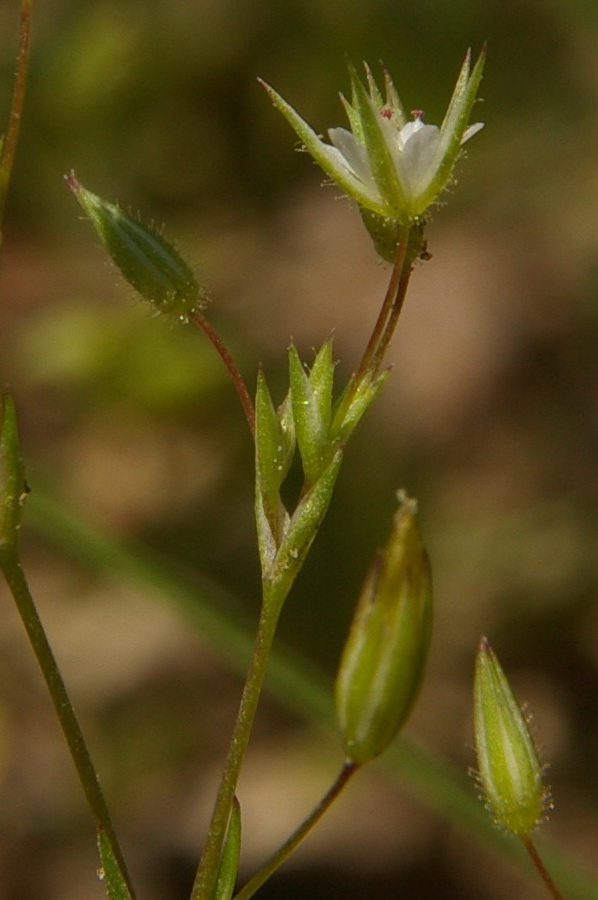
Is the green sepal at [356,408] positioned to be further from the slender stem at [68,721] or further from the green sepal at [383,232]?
the slender stem at [68,721]

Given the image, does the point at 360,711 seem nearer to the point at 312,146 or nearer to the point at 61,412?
the point at 312,146

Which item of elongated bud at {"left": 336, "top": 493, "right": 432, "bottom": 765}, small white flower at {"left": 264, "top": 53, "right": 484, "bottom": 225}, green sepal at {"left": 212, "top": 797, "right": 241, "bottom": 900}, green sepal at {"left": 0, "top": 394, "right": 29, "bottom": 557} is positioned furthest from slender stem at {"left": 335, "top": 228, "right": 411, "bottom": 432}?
green sepal at {"left": 212, "top": 797, "right": 241, "bottom": 900}

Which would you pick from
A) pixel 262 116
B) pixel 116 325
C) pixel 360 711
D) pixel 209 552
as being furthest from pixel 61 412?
pixel 360 711

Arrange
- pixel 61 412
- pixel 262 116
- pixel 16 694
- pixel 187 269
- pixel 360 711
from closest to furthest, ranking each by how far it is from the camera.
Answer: pixel 360 711 < pixel 187 269 < pixel 16 694 < pixel 61 412 < pixel 262 116

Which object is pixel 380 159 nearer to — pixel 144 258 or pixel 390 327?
pixel 390 327

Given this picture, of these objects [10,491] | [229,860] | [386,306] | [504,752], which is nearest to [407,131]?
[386,306]

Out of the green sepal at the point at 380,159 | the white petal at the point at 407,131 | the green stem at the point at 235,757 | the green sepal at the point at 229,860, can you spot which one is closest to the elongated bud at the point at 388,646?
the green stem at the point at 235,757

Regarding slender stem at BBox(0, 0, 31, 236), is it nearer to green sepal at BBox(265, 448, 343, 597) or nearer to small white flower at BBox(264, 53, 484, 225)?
small white flower at BBox(264, 53, 484, 225)
